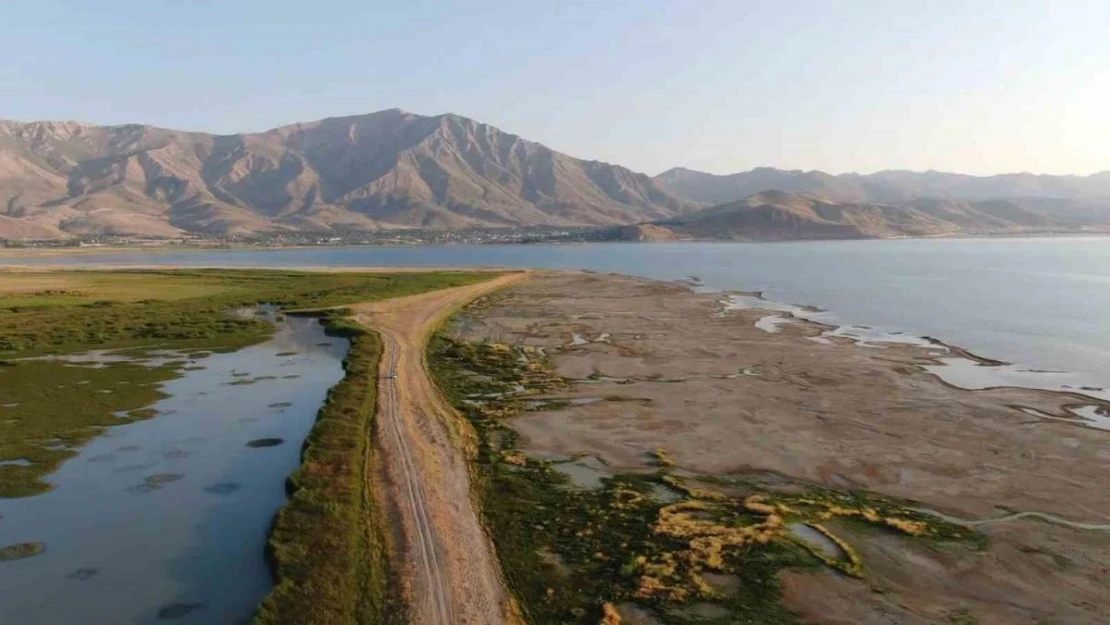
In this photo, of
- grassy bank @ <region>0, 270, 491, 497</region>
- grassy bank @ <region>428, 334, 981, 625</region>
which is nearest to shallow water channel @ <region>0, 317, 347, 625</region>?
grassy bank @ <region>0, 270, 491, 497</region>

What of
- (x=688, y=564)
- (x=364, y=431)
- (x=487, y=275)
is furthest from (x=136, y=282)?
(x=688, y=564)

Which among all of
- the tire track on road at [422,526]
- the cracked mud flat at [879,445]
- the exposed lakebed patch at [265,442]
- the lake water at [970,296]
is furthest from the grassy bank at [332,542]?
the lake water at [970,296]

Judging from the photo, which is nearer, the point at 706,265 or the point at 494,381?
the point at 494,381

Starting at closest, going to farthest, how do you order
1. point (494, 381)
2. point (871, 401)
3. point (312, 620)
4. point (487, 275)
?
1. point (312, 620)
2. point (871, 401)
3. point (494, 381)
4. point (487, 275)

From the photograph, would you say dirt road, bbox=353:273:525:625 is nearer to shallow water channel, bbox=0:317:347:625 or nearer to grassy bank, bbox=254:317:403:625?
grassy bank, bbox=254:317:403:625

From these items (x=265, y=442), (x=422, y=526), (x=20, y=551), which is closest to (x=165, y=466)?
(x=265, y=442)

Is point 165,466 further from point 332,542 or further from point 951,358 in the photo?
point 951,358

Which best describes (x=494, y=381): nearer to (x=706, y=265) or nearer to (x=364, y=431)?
(x=364, y=431)
